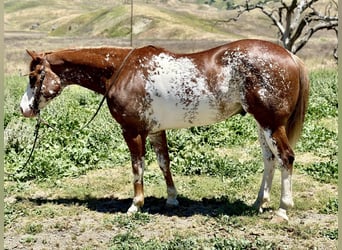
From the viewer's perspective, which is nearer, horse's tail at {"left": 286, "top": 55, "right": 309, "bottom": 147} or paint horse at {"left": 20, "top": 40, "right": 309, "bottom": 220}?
paint horse at {"left": 20, "top": 40, "right": 309, "bottom": 220}

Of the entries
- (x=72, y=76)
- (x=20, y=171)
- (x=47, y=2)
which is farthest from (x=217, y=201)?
(x=47, y=2)

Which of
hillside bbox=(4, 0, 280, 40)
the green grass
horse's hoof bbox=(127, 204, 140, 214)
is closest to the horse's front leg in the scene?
horse's hoof bbox=(127, 204, 140, 214)

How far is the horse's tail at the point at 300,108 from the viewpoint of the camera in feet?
17.6

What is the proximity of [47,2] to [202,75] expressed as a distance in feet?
563

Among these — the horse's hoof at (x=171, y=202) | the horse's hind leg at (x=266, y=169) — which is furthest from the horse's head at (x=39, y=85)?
the horse's hind leg at (x=266, y=169)

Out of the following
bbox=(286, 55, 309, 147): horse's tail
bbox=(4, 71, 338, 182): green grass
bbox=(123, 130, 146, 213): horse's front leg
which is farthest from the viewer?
bbox=(4, 71, 338, 182): green grass

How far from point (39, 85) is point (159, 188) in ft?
7.13

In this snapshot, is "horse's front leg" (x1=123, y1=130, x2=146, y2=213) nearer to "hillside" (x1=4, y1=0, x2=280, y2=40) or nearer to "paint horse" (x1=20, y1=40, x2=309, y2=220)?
"paint horse" (x1=20, y1=40, x2=309, y2=220)

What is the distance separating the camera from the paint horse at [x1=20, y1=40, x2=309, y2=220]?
5242mm

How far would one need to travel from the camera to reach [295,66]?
528 cm

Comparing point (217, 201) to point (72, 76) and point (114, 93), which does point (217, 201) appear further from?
point (72, 76)

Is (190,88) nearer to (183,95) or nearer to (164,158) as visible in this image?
(183,95)

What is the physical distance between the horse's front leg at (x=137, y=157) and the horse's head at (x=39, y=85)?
3.38ft

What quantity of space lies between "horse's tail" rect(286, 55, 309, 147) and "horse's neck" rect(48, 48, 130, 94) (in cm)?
204
